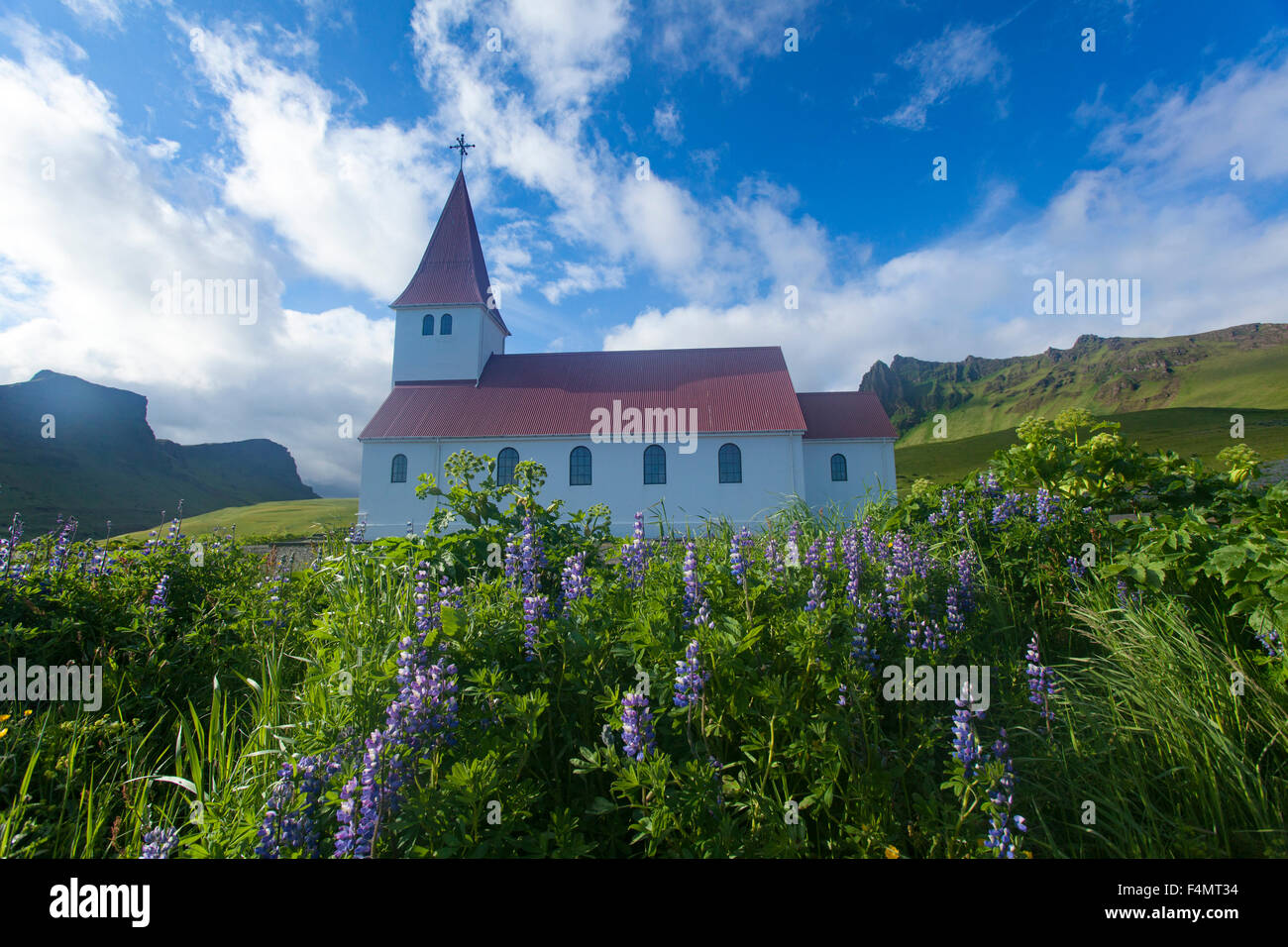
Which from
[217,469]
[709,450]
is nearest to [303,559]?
[709,450]

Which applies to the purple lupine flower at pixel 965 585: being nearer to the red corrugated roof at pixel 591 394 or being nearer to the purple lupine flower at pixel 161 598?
the purple lupine flower at pixel 161 598

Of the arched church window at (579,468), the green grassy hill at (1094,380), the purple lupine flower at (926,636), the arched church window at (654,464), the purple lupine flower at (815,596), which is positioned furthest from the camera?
the green grassy hill at (1094,380)

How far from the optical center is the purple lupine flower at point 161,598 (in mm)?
4049

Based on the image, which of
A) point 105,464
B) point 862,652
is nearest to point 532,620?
point 862,652

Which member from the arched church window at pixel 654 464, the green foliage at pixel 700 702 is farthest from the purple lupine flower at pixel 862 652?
the arched church window at pixel 654 464

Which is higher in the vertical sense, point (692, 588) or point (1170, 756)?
point (692, 588)

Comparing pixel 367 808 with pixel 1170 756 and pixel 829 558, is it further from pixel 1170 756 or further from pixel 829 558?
→ pixel 1170 756

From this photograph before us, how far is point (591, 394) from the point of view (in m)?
28.0

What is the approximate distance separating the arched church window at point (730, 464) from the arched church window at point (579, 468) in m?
6.61

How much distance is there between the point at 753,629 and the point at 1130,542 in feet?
13.6

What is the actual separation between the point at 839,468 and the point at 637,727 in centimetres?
2760

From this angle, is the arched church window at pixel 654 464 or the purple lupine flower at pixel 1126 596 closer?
the purple lupine flower at pixel 1126 596

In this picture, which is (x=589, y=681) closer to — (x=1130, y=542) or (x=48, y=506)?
(x=1130, y=542)

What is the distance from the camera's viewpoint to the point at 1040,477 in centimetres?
566
